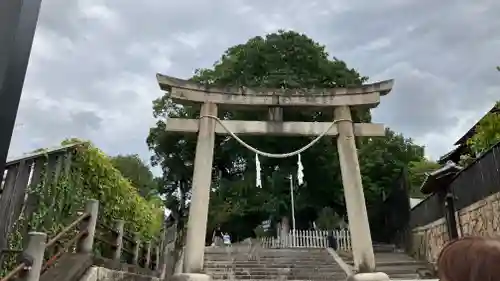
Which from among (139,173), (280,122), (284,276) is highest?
(139,173)

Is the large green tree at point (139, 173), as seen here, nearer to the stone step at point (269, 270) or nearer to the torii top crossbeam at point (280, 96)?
the stone step at point (269, 270)

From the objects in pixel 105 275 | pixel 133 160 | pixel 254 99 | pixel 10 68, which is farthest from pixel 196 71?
pixel 10 68

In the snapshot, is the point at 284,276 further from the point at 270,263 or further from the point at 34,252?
the point at 34,252

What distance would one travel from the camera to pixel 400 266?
13.2m

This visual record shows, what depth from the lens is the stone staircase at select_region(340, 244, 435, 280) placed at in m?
12.0

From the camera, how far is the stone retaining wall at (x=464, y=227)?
9008 millimetres

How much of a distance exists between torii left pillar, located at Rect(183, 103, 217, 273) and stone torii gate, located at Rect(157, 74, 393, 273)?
2cm

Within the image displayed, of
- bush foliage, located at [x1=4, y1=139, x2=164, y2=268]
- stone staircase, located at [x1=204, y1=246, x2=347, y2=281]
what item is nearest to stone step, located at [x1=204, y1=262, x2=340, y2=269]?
stone staircase, located at [x1=204, y1=246, x2=347, y2=281]

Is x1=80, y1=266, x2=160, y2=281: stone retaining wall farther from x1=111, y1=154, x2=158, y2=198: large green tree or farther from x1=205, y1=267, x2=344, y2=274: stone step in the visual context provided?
x1=111, y1=154, x2=158, y2=198: large green tree

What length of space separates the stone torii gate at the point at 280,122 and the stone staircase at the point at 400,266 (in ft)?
18.1

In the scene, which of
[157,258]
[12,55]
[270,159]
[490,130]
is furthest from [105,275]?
[270,159]

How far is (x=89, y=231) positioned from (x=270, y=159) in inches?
650

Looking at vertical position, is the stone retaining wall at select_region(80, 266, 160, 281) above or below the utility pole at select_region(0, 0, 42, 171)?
below

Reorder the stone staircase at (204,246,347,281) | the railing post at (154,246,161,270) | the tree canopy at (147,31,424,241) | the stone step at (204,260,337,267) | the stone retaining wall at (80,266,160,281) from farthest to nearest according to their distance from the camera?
1. the tree canopy at (147,31,424,241)
2. the railing post at (154,246,161,270)
3. the stone step at (204,260,337,267)
4. the stone staircase at (204,246,347,281)
5. the stone retaining wall at (80,266,160,281)
